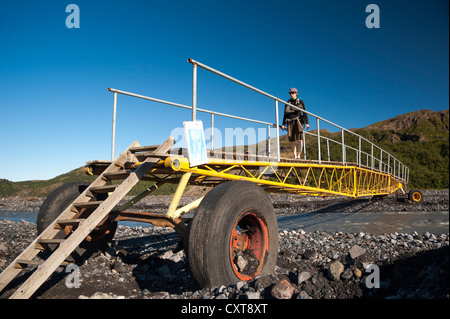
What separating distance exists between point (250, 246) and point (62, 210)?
12.0ft

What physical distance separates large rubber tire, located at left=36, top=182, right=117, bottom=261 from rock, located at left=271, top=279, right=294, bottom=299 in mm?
3623

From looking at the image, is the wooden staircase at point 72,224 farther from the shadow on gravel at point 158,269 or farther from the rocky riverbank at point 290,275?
the shadow on gravel at point 158,269

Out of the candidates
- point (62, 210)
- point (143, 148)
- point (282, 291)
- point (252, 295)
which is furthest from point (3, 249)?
point (282, 291)

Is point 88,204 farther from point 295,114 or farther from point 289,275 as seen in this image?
point 295,114

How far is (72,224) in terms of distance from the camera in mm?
3713

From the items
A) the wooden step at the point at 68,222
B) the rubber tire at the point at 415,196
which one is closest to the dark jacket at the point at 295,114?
the wooden step at the point at 68,222

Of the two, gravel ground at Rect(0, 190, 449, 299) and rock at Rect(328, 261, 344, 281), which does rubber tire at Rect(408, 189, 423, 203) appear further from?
rock at Rect(328, 261, 344, 281)

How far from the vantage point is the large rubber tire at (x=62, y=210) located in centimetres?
495

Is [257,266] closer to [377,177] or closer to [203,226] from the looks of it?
[203,226]

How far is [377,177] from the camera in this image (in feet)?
46.8

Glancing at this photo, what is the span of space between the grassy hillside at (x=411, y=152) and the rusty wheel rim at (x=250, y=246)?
32126 mm

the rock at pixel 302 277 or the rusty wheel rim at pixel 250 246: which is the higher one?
the rusty wheel rim at pixel 250 246

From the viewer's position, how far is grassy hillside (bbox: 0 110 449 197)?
3966 cm

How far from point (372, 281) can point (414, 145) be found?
6304 centimetres
